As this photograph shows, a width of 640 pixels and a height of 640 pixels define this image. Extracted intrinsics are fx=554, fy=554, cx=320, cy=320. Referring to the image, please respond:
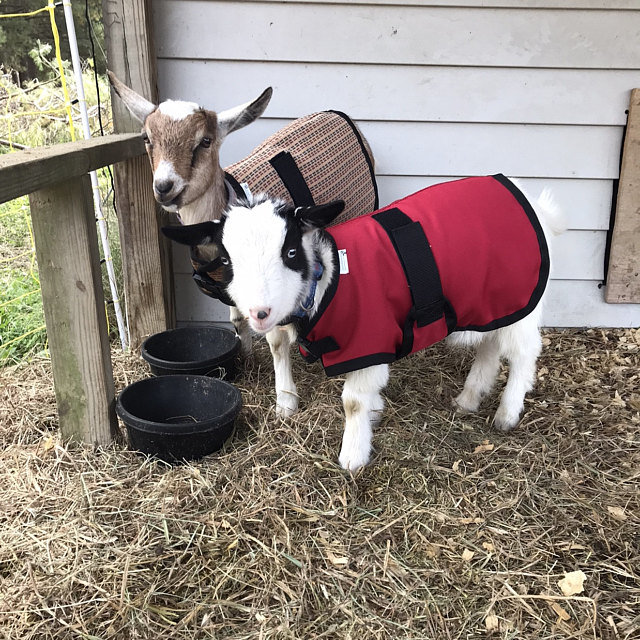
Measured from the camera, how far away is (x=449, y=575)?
2.01 metres

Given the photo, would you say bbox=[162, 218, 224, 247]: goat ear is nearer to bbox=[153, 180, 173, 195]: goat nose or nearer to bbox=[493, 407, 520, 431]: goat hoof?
bbox=[153, 180, 173, 195]: goat nose

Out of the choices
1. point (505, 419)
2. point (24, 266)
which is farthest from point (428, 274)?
point (24, 266)

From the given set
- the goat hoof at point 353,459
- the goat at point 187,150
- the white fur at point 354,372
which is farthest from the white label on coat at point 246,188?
the goat hoof at point 353,459

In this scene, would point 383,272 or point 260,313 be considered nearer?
point 260,313

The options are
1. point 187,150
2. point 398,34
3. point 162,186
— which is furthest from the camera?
point 398,34

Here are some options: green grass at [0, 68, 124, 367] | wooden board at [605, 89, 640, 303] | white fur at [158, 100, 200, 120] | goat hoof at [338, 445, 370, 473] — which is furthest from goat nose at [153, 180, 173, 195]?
wooden board at [605, 89, 640, 303]

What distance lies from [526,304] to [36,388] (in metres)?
2.72

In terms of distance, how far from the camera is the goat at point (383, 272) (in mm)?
2096

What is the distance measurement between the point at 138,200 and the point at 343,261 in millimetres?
1681

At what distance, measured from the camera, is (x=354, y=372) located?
8.02ft

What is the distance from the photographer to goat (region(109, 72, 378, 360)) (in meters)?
2.72

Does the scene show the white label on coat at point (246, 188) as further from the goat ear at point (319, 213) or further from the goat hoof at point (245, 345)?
the goat hoof at point (245, 345)

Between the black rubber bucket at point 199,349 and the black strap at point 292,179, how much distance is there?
94 cm

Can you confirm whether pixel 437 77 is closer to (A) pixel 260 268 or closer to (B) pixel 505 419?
(B) pixel 505 419
